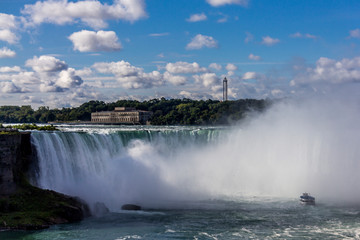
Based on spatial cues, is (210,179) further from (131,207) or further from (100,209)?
(100,209)

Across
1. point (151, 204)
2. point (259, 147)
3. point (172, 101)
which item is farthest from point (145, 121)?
point (151, 204)

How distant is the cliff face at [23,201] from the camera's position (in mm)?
24203

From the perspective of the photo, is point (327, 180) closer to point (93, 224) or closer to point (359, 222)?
point (359, 222)

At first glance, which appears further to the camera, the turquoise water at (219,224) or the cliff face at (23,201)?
the cliff face at (23,201)

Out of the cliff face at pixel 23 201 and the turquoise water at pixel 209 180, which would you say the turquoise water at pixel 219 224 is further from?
the cliff face at pixel 23 201

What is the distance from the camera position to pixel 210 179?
38594mm

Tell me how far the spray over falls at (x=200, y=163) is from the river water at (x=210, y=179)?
0.28 feet

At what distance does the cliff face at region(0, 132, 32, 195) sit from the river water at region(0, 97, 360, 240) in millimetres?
2079

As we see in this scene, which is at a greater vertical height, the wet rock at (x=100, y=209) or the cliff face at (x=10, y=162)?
the cliff face at (x=10, y=162)

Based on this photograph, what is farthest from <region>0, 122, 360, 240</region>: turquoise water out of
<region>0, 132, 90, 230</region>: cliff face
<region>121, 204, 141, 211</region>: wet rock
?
<region>0, 132, 90, 230</region>: cliff face

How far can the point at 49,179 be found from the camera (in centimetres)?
2969

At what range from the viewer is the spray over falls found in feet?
103

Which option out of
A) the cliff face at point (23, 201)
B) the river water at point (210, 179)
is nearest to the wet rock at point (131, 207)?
the river water at point (210, 179)

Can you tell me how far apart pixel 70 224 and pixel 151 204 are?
7.20 metres
